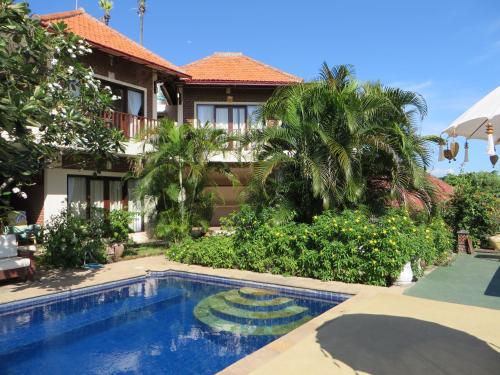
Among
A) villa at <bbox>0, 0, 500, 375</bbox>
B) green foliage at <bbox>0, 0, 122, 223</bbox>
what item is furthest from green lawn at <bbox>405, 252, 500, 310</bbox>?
green foliage at <bbox>0, 0, 122, 223</bbox>

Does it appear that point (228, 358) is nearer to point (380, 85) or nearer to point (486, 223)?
point (380, 85)

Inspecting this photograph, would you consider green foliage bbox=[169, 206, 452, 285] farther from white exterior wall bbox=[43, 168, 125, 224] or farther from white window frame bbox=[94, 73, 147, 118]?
white window frame bbox=[94, 73, 147, 118]

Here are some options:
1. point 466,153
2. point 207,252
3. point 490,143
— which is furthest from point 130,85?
point 490,143

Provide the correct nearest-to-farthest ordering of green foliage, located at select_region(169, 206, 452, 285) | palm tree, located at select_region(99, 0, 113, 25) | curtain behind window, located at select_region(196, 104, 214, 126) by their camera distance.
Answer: green foliage, located at select_region(169, 206, 452, 285)
curtain behind window, located at select_region(196, 104, 214, 126)
palm tree, located at select_region(99, 0, 113, 25)

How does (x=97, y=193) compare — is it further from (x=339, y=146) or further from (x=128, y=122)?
(x=339, y=146)

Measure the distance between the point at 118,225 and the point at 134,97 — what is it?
17.2ft

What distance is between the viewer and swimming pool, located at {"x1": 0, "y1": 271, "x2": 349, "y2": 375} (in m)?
5.54

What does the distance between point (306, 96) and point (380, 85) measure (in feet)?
6.96

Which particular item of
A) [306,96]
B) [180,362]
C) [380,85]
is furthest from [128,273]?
[380,85]

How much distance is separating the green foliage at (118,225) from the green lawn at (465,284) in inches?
371

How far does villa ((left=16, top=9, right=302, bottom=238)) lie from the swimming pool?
11.7 feet

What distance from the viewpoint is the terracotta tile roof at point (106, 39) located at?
14.0 m

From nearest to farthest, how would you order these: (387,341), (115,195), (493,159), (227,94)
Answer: (387,341), (493,159), (115,195), (227,94)

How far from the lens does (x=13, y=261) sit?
9062mm
